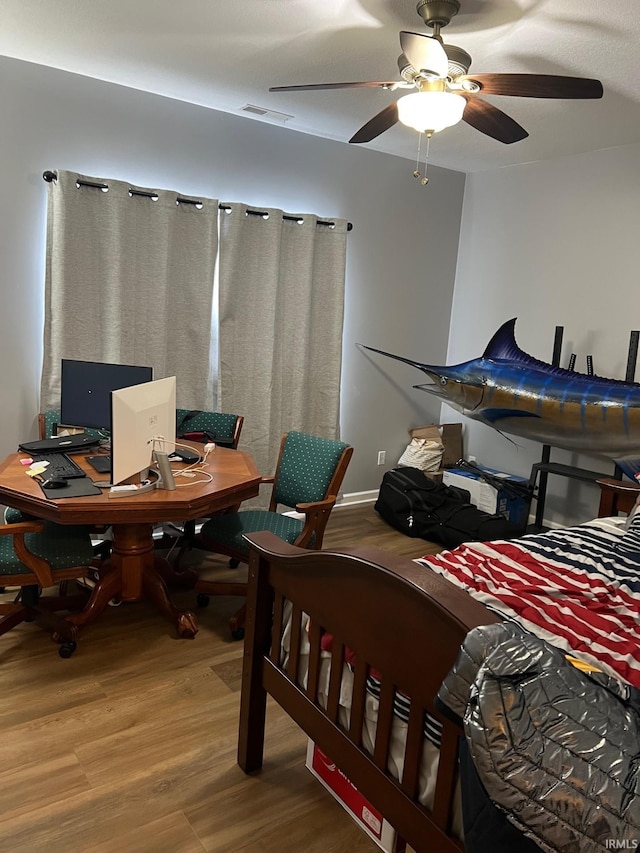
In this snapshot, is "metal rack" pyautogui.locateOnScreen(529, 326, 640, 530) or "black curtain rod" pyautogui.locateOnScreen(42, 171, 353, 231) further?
"metal rack" pyautogui.locateOnScreen(529, 326, 640, 530)

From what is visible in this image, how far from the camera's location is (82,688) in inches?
92.8

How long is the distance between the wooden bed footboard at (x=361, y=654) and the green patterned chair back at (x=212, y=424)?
164 cm

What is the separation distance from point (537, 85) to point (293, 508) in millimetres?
1954

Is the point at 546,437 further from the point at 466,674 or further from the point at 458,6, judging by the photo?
the point at 466,674

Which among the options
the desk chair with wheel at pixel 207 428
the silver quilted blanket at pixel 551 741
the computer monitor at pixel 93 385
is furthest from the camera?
the desk chair with wheel at pixel 207 428

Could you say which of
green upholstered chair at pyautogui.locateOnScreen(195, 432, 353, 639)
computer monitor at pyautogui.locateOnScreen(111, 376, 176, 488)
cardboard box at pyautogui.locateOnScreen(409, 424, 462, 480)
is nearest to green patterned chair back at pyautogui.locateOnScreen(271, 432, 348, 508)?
green upholstered chair at pyautogui.locateOnScreen(195, 432, 353, 639)

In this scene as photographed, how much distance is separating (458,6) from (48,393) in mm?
2617

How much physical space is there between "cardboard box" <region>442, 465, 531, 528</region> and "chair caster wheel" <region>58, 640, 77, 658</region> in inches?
109

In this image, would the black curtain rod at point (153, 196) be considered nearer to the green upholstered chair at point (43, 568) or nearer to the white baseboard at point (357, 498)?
the green upholstered chair at point (43, 568)

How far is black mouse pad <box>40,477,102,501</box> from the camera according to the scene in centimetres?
237

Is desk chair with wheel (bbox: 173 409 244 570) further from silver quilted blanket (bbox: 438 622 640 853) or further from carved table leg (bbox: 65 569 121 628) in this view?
silver quilted blanket (bbox: 438 622 640 853)

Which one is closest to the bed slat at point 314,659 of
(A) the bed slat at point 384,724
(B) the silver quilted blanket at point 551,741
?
(A) the bed slat at point 384,724

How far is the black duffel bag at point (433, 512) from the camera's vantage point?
3973mm

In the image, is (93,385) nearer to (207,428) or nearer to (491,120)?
(207,428)
